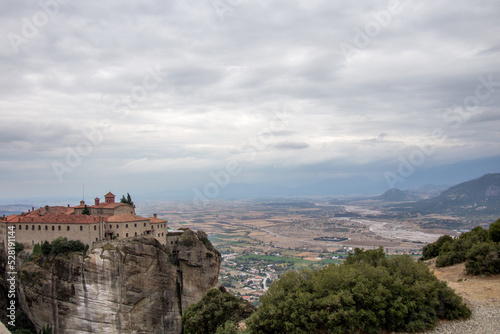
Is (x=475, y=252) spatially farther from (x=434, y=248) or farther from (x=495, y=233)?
(x=434, y=248)

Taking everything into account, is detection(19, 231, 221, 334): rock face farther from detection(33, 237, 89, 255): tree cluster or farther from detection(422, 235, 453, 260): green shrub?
detection(422, 235, 453, 260): green shrub

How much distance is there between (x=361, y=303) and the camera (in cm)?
2038

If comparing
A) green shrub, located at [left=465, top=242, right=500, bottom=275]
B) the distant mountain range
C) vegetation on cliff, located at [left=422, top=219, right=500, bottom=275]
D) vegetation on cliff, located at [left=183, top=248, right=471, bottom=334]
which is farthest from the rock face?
the distant mountain range

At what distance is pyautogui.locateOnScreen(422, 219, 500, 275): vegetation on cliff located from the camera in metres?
26.0

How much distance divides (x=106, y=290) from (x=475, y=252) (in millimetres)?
38583

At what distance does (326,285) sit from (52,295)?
3691 centimetres

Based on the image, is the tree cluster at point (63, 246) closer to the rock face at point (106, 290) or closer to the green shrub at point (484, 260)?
the rock face at point (106, 290)

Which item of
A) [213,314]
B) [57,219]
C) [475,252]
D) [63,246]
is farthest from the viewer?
[57,219]

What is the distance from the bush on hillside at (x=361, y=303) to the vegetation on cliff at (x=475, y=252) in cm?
741

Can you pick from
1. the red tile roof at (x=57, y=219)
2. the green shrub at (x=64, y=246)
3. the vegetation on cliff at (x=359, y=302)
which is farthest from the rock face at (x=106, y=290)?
the vegetation on cliff at (x=359, y=302)

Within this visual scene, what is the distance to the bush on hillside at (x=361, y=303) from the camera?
19.4 m

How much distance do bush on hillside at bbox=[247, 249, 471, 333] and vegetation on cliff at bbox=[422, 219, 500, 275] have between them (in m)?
7.41

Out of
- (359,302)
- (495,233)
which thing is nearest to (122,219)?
(359,302)

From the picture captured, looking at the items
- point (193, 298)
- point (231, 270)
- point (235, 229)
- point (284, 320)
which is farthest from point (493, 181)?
point (284, 320)
